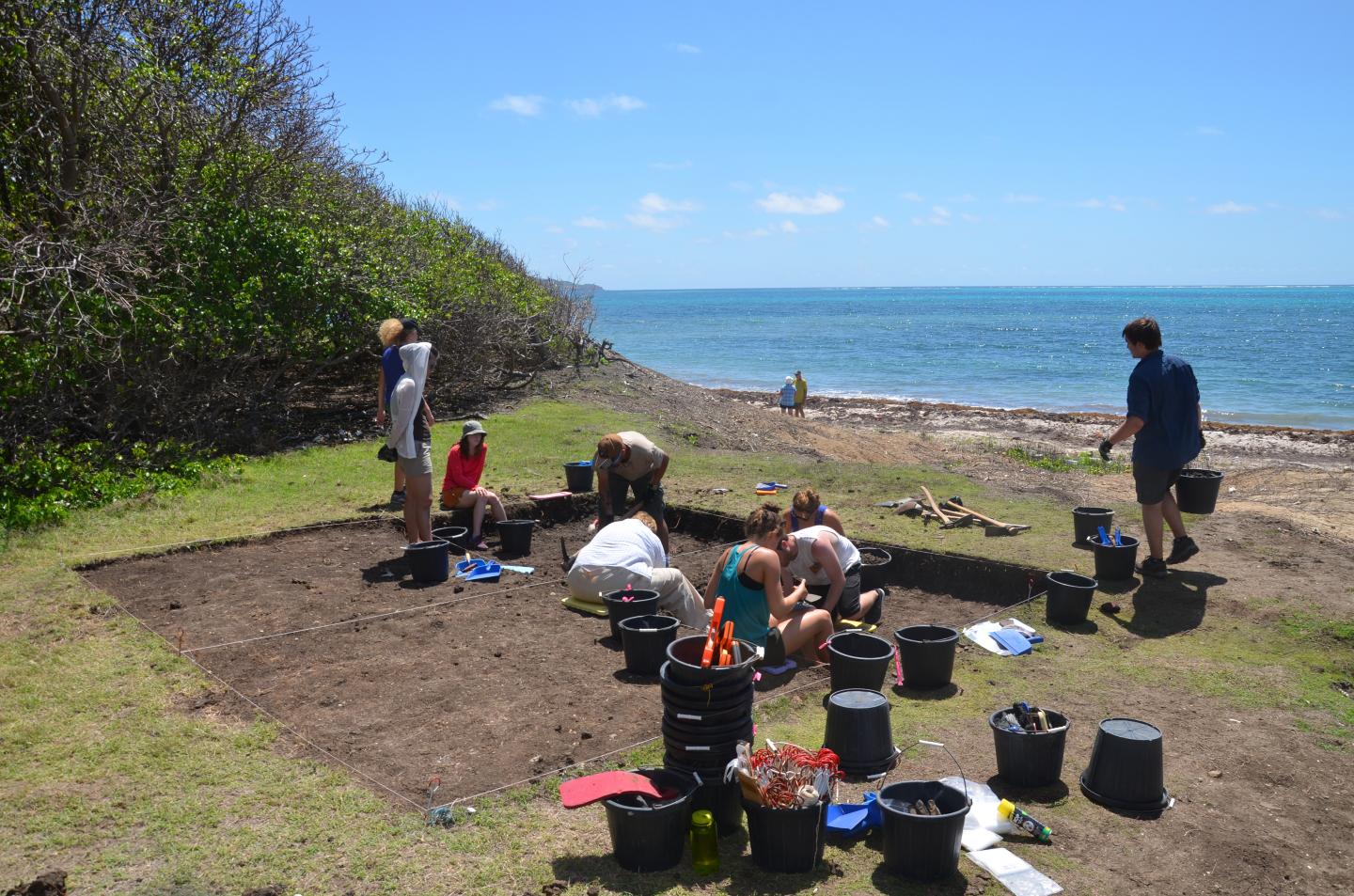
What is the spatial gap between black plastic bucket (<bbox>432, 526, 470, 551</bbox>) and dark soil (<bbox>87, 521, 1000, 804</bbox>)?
1.46ft

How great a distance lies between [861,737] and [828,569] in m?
2.31

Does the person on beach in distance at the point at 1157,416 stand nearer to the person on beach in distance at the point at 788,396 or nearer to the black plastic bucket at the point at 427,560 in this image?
the black plastic bucket at the point at 427,560

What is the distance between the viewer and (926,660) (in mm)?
6000

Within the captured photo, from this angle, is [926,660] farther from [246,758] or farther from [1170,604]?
[246,758]

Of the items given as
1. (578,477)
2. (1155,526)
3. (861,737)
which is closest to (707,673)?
(861,737)

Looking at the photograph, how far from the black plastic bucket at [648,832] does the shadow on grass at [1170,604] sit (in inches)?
174

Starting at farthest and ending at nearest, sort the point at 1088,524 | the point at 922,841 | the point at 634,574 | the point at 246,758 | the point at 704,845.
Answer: the point at 1088,524 → the point at 634,574 → the point at 246,758 → the point at 704,845 → the point at 922,841

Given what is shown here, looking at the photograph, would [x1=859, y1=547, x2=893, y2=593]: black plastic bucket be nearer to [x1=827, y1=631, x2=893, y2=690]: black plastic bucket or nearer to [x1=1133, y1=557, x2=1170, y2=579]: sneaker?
[x1=1133, y1=557, x2=1170, y2=579]: sneaker

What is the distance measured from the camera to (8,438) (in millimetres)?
10156

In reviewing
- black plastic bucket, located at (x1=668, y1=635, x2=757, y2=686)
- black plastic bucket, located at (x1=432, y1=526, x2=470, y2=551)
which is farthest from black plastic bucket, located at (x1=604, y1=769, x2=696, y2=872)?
black plastic bucket, located at (x1=432, y1=526, x2=470, y2=551)

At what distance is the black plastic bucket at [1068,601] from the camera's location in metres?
7.06

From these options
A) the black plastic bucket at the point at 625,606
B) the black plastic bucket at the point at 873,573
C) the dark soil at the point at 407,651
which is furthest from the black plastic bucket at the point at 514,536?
the black plastic bucket at the point at 873,573

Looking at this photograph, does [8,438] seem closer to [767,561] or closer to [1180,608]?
[767,561]

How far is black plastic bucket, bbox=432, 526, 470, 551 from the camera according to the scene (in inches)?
373
